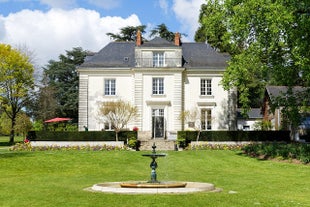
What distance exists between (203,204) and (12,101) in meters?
41.9

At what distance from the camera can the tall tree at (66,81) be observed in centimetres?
6556

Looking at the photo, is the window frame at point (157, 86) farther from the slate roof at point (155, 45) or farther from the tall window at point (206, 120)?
the tall window at point (206, 120)

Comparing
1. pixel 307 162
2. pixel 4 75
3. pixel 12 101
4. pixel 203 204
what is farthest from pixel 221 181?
pixel 12 101

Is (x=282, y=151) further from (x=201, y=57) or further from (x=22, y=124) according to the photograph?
(x=22, y=124)

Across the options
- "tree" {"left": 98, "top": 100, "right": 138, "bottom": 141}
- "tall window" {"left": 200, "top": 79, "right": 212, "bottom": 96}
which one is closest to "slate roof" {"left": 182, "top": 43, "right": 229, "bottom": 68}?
"tall window" {"left": 200, "top": 79, "right": 212, "bottom": 96}

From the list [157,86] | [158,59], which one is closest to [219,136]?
[157,86]

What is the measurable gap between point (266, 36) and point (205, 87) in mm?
17412

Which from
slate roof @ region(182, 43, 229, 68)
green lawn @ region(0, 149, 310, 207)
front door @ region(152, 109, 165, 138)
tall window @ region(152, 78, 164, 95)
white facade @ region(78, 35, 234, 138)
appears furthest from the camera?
slate roof @ region(182, 43, 229, 68)

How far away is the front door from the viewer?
4462 cm

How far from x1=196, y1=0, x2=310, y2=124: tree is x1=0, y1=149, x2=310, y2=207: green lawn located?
5.32m

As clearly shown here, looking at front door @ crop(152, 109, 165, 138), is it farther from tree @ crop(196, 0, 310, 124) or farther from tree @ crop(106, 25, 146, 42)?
tree @ crop(106, 25, 146, 42)

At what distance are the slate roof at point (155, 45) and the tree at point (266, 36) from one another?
1345 cm

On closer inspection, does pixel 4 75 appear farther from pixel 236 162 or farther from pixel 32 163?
pixel 236 162

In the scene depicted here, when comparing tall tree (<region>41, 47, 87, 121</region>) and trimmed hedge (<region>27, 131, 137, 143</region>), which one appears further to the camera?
tall tree (<region>41, 47, 87, 121</region>)
